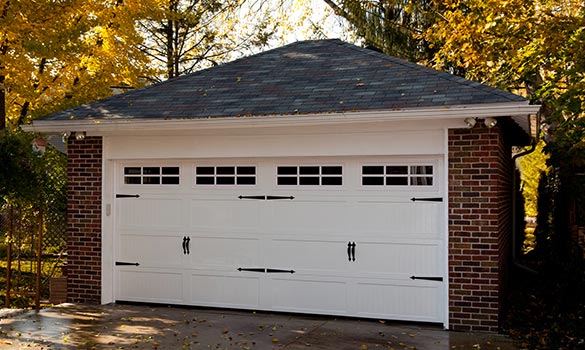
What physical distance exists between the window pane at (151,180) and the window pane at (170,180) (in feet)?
0.31

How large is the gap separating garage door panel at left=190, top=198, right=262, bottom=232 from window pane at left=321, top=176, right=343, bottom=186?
991 millimetres

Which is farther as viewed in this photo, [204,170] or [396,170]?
[204,170]

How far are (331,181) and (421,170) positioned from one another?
1.24 meters

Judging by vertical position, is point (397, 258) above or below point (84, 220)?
below

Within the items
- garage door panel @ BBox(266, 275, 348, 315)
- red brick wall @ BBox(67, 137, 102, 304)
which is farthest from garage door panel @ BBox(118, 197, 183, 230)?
garage door panel @ BBox(266, 275, 348, 315)

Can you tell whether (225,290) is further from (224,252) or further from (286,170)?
(286,170)

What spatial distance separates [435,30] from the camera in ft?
52.1

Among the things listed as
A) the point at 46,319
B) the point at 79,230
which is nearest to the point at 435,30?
the point at 79,230

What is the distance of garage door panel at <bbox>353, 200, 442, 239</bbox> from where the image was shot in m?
8.54

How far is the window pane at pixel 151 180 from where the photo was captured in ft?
32.2

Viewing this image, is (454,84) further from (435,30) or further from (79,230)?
(435,30)

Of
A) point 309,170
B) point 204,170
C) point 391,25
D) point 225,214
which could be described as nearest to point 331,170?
point 309,170

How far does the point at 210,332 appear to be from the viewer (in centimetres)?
801

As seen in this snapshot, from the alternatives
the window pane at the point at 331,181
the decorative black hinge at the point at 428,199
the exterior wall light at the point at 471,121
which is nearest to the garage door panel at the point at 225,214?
the window pane at the point at 331,181
